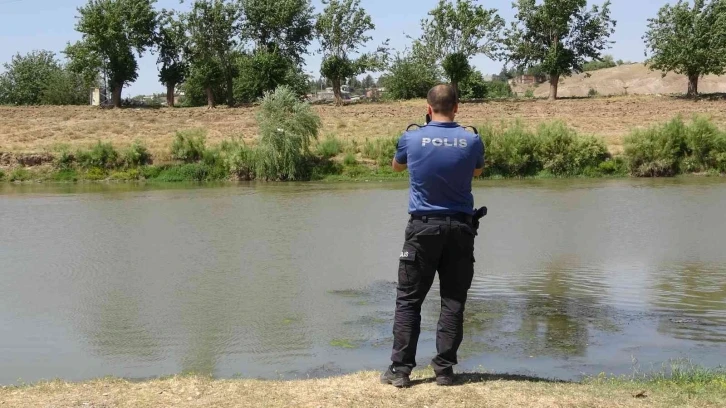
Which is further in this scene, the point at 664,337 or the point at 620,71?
the point at 620,71

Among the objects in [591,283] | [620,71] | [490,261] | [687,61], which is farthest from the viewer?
[620,71]

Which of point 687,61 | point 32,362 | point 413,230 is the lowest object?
point 32,362

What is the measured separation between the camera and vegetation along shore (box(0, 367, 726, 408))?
5625mm

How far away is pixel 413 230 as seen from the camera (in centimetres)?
605

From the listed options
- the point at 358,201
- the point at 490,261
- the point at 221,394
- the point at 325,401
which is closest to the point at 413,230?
the point at 325,401

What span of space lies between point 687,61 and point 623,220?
112 feet

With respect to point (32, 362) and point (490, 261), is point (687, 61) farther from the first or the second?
point (32, 362)

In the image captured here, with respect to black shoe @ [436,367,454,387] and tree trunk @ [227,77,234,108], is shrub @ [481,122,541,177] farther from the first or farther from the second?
black shoe @ [436,367,454,387]

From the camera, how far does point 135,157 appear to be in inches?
1644

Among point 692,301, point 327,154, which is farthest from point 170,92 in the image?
point 692,301

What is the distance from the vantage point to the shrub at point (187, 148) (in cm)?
4156

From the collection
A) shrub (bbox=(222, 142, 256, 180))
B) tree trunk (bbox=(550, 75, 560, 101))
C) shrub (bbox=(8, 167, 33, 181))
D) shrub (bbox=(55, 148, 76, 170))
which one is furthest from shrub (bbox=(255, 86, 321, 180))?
tree trunk (bbox=(550, 75, 560, 101))

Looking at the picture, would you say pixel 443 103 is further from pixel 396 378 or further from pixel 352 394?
pixel 352 394

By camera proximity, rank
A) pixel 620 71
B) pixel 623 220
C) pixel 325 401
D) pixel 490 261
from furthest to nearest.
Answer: pixel 620 71, pixel 623 220, pixel 490 261, pixel 325 401
